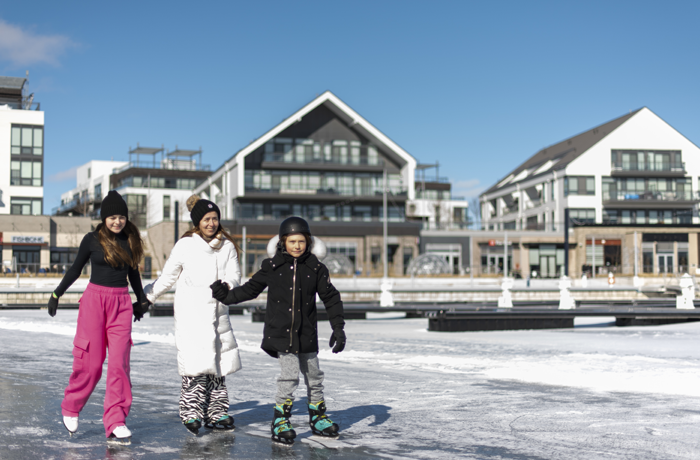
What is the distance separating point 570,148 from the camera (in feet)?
227

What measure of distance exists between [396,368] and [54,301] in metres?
5.19

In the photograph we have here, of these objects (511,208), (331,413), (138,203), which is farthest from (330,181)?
(331,413)

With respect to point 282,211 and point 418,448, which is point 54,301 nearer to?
point 418,448

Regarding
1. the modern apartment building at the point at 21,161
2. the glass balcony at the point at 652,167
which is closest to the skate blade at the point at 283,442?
the modern apartment building at the point at 21,161

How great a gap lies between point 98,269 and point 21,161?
54.4m

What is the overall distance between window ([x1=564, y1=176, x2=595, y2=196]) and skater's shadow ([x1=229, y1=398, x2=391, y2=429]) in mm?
59265

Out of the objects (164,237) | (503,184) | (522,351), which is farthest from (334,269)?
(503,184)

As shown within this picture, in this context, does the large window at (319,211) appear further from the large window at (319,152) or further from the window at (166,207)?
the window at (166,207)

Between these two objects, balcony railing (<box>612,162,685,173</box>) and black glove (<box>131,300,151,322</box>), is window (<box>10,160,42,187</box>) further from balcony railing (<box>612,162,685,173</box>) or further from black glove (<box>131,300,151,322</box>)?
black glove (<box>131,300,151,322</box>)

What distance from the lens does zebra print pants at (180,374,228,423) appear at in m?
4.91

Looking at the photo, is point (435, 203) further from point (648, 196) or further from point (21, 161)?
point (21, 161)

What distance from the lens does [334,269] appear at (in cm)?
4047

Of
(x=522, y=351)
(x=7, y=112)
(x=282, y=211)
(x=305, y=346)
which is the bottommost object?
(x=522, y=351)

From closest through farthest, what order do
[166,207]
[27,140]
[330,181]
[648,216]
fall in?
[27,140], [330,181], [648,216], [166,207]
